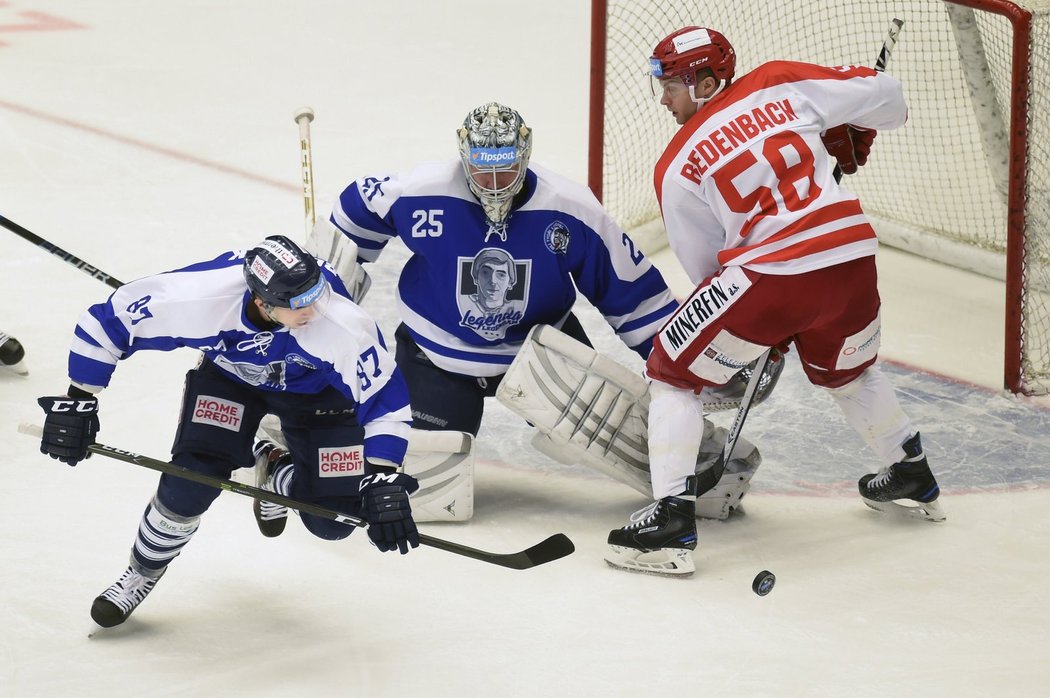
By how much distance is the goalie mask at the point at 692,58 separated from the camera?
3.27m

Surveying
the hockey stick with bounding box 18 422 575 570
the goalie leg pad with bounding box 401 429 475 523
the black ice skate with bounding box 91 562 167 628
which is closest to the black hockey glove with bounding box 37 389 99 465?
the hockey stick with bounding box 18 422 575 570

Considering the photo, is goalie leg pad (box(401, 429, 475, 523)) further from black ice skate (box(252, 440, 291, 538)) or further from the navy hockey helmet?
the navy hockey helmet

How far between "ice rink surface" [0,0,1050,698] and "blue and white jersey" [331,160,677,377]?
17.7 inches

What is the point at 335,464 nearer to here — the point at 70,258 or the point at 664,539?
the point at 664,539

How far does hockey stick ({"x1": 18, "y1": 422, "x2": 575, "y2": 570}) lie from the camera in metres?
2.86

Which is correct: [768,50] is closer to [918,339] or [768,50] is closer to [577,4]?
[918,339]

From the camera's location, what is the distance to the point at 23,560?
3279mm

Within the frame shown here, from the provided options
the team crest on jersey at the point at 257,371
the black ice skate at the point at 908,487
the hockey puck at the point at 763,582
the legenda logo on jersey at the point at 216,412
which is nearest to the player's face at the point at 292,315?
the team crest on jersey at the point at 257,371

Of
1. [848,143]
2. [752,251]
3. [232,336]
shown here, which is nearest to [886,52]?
[848,143]

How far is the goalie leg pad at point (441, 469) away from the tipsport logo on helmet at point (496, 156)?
2.15ft

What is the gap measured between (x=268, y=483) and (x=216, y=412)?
35 centimetres

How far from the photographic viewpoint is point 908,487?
347cm

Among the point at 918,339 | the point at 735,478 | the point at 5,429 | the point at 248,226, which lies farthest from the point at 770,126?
the point at 248,226

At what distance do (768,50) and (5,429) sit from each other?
11.5 ft
